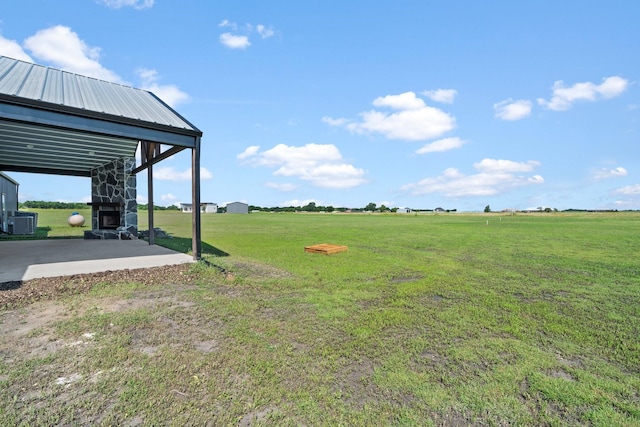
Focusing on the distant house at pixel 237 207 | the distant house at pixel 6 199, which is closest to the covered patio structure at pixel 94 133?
the distant house at pixel 6 199

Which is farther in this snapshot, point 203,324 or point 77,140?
point 77,140

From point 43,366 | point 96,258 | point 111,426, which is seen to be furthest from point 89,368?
point 96,258

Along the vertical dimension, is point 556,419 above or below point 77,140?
below

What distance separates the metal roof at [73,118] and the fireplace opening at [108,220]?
239 centimetres

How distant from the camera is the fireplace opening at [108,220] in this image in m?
12.6

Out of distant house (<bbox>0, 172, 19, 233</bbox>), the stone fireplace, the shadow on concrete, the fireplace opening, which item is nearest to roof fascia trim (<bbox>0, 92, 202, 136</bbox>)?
the shadow on concrete

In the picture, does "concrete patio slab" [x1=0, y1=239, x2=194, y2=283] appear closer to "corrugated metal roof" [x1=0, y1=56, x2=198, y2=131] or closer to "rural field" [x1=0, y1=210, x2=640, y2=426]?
"rural field" [x1=0, y1=210, x2=640, y2=426]

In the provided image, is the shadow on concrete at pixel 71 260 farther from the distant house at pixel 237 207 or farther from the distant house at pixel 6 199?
the distant house at pixel 237 207

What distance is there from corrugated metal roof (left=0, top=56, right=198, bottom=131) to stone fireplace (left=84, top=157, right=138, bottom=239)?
3906 mm

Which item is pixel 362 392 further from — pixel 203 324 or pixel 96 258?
pixel 96 258

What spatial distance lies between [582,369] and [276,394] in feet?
9.13

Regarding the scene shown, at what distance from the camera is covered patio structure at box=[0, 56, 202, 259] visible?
17.7ft

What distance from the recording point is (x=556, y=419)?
2.11m

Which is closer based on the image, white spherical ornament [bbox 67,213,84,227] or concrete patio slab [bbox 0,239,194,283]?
concrete patio slab [bbox 0,239,194,283]
